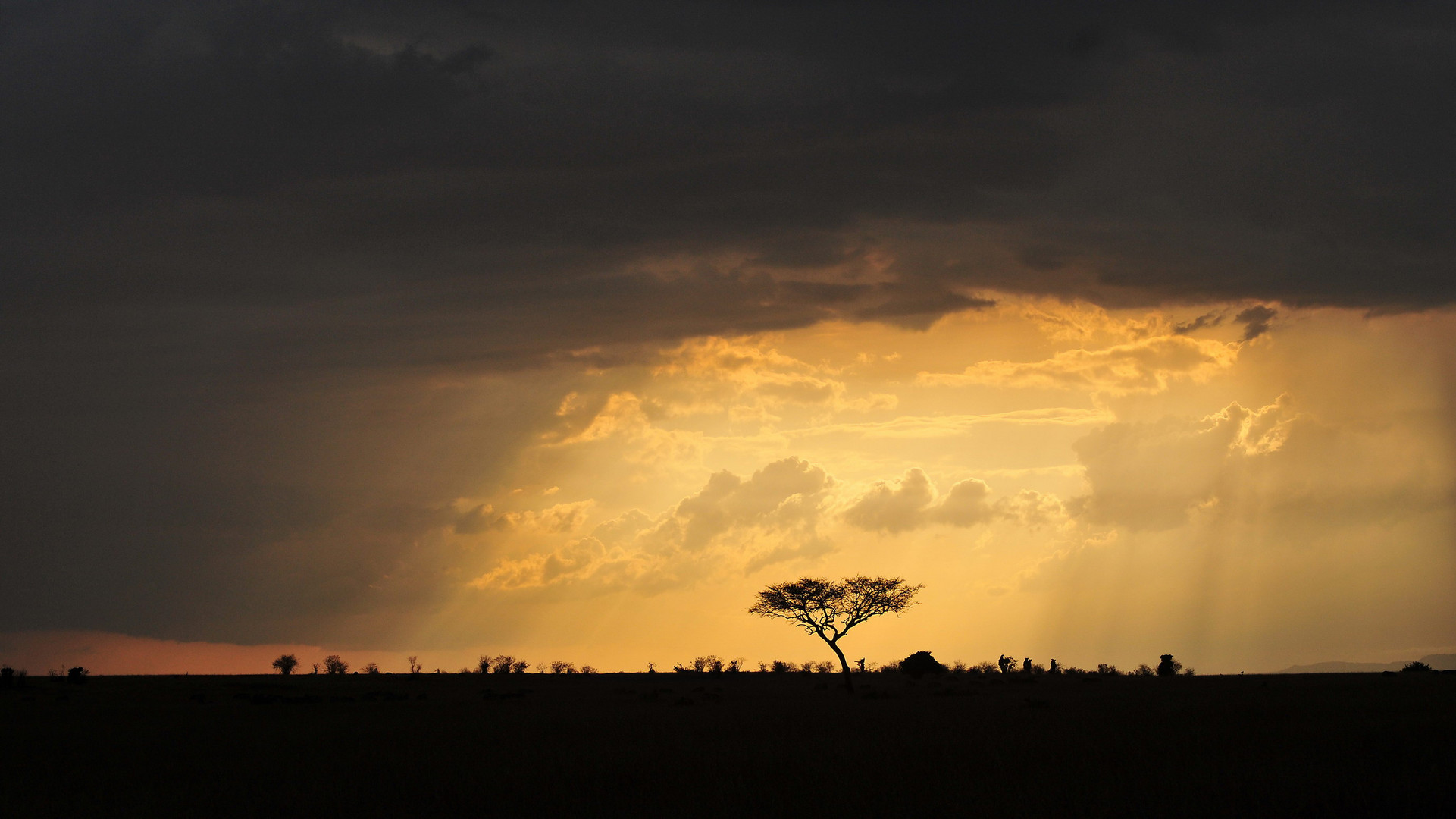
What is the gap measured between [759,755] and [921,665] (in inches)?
2615

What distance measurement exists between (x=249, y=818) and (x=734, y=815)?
10967 mm

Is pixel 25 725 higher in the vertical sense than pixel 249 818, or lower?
higher

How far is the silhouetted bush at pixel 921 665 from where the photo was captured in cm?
9425

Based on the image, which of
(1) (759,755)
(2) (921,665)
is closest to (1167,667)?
(2) (921,665)

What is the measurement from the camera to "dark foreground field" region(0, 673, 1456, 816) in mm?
22844

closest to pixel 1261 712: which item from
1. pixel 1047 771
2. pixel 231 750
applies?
pixel 1047 771

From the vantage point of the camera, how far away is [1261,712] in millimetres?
40750

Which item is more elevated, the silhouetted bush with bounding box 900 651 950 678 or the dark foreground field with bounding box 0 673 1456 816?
the silhouetted bush with bounding box 900 651 950 678

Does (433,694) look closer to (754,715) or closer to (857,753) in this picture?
(754,715)

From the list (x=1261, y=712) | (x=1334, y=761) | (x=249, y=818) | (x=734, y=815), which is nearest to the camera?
(x=734, y=815)

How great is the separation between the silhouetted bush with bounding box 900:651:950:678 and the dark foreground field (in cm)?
3445

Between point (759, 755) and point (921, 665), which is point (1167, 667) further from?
point (759, 755)

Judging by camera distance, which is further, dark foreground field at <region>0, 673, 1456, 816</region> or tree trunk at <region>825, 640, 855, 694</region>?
tree trunk at <region>825, 640, 855, 694</region>

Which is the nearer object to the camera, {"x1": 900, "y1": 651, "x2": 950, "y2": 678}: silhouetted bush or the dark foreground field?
the dark foreground field
